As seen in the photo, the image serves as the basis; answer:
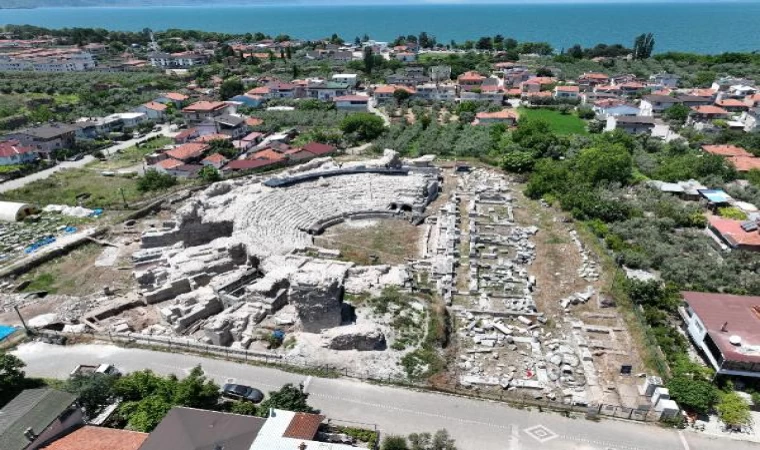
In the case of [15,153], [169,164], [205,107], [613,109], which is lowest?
[169,164]

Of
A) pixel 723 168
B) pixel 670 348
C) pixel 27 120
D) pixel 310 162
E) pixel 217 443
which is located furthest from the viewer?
pixel 27 120

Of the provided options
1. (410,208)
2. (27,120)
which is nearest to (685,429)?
(410,208)

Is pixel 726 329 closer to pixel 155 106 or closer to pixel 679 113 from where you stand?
pixel 679 113

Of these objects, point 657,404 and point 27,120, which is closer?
point 657,404

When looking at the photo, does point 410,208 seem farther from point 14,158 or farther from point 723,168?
point 14,158

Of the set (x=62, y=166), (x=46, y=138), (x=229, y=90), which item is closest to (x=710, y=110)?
(x=229, y=90)

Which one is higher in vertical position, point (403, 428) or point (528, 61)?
point (528, 61)

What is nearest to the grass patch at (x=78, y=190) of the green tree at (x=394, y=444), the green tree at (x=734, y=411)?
the green tree at (x=394, y=444)

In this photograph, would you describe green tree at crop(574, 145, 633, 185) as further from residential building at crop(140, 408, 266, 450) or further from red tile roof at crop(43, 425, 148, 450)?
red tile roof at crop(43, 425, 148, 450)
